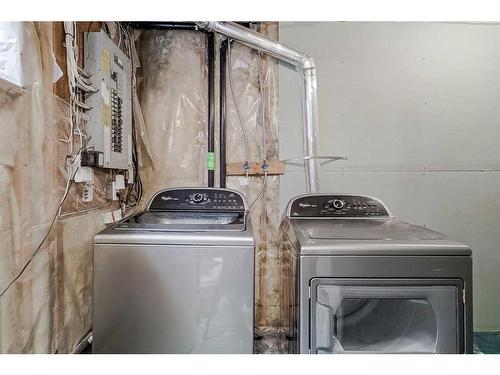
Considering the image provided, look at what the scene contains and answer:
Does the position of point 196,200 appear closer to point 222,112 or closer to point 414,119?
point 222,112

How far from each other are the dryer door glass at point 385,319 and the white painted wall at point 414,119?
1.13 meters

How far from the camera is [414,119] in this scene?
2119mm

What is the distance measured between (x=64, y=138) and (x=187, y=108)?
1.00m

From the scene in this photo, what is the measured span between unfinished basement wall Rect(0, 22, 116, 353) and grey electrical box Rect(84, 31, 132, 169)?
0.18 meters

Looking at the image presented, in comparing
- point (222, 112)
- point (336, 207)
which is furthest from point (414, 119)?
point (222, 112)

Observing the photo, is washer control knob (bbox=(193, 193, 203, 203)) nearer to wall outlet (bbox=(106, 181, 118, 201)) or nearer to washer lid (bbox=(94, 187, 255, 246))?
washer lid (bbox=(94, 187, 255, 246))

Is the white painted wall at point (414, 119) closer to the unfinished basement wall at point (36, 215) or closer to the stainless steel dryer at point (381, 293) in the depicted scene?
the stainless steel dryer at point (381, 293)

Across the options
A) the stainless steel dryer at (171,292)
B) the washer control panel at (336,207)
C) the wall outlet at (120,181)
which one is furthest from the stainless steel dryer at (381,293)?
the wall outlet at (120,181)

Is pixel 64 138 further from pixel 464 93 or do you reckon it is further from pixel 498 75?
pixel 498 75

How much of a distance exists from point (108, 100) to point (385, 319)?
1788mm

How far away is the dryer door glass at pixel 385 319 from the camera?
1051 mm

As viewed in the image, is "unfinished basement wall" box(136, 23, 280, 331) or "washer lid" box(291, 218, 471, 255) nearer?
"washer lid" box(291, 218, 471, 255)

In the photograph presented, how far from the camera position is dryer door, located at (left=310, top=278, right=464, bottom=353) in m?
1.05

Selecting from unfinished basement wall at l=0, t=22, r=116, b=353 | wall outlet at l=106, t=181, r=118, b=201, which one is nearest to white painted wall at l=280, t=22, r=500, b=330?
wall outlet at l=106, t=181, r=118, b=201
